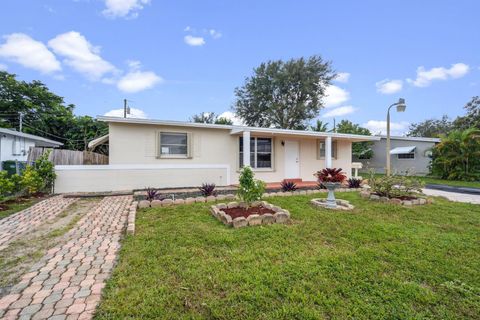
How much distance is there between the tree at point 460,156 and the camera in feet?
43.0

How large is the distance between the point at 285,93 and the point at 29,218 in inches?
918

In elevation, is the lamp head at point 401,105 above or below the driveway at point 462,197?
above

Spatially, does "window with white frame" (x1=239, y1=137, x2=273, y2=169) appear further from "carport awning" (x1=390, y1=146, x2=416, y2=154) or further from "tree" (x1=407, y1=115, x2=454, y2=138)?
"tree" (x1=407, y1=115, x2=454, y2=138)

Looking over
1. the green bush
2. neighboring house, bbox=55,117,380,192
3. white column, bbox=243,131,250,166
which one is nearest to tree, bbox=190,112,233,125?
neighboring house, bbox=55,117,380,192

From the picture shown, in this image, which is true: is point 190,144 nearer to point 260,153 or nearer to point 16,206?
point 260,153

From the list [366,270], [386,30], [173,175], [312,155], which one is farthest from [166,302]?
[386,30]

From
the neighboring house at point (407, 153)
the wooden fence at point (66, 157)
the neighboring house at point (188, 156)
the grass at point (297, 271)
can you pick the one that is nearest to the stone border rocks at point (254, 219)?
the grass at point (297, 271)

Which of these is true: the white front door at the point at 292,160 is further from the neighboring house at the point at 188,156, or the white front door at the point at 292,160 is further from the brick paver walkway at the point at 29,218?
the brick paver walkway at the point at 29,218

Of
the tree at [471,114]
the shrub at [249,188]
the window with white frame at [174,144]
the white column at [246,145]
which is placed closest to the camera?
the shrub at [249,188]

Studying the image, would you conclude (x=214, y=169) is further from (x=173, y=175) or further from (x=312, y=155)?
(x=312, y=155)

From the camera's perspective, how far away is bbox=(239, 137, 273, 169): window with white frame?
36.0 ft

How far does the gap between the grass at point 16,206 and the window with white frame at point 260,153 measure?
7475mm

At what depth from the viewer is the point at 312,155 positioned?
1226 centimetres

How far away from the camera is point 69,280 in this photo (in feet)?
8.24
